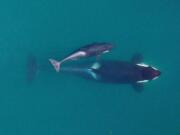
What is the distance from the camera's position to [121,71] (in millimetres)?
5062

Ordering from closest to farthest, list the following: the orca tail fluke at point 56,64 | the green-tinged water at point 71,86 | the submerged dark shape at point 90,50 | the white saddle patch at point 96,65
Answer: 1. the submerged dark shape at point 90,50
2. the orca tail fluke at point 56,64
3. the white saddle patch at point 96,65
4. the green-tinged water at point 71,86

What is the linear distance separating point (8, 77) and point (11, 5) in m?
0.65

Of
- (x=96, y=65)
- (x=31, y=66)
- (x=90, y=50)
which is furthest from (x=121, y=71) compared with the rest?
(x=31, y=66)

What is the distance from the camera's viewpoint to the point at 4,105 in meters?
5.36

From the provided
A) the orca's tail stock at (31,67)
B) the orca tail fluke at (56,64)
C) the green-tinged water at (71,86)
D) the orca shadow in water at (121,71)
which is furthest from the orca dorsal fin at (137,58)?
the orca's tail stock at (31,67)

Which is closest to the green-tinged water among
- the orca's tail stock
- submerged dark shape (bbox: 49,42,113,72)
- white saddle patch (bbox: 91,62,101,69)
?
the orca's tail stock

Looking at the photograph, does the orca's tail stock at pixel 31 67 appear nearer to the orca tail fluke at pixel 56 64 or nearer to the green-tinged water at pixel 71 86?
the green-tinged water at pixel 71 86

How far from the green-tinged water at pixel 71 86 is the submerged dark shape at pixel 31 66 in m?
0.06

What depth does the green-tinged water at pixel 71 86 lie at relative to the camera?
5336 millimetres

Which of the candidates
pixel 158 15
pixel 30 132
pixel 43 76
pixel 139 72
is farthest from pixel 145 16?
pixel 30 132

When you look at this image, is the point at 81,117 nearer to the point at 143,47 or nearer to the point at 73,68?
the point at 73,68

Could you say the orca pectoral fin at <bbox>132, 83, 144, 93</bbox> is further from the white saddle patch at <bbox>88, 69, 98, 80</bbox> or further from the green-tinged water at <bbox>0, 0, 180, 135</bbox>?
the white saddle patch at <bbox>88, 69, 98, 80</bbox>

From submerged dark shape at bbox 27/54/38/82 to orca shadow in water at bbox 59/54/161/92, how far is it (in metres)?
0.26

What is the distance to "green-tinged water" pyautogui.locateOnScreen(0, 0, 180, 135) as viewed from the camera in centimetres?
534
